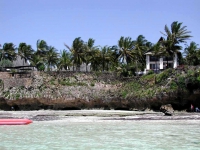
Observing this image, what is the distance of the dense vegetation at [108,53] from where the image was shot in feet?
177

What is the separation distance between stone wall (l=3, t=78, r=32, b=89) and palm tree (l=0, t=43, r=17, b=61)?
2127 cm

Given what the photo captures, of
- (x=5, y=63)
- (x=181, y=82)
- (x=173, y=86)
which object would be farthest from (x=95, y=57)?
(x=181, y=82)

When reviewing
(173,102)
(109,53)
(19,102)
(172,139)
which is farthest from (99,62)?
(172,139)

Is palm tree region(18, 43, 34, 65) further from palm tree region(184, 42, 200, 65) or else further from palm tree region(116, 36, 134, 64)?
palm tree region(184, 42, 200, 65)

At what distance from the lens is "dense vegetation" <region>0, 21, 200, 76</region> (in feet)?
177

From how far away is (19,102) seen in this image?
47719mm

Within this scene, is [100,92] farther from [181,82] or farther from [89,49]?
[89,49]

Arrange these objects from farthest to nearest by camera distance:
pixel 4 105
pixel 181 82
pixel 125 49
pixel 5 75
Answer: pixel 125 49
pixel 5 75
pixel 4 105
pixel 181 82

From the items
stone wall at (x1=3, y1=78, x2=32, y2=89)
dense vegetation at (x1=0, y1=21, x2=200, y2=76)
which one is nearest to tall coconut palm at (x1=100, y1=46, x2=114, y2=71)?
dense vegetation at (x1=0, y1=21, x2=200, y2=76)

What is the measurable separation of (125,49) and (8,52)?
27.0 m

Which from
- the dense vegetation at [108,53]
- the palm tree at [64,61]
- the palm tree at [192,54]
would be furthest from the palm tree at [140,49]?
the palm tree at [64,61]

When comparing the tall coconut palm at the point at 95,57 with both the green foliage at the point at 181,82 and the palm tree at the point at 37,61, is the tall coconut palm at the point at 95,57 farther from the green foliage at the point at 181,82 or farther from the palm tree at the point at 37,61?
the green foliage at the point at 181,82

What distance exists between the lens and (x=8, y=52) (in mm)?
69125

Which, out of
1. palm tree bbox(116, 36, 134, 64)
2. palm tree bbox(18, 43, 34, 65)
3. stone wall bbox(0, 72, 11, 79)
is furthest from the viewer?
palm tree bbox(18, 43, 34, 65)
